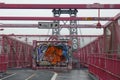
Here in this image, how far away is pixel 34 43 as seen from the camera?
128ft

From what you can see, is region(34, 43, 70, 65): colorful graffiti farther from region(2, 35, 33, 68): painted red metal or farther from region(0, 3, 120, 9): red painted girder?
region(0, 3, 120, 9): red painted girder

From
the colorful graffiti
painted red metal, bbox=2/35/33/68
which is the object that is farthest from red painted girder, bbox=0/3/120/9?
the colorful graffiti

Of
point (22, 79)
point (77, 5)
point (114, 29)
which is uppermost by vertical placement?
point (77, 5)

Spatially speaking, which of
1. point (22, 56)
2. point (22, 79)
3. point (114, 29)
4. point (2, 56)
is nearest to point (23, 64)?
point (22, 56)

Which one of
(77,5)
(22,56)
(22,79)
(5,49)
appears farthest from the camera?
(22,56)

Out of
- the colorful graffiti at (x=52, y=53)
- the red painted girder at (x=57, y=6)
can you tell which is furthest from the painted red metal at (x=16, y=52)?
the red painted girder at (x=57, y=6)

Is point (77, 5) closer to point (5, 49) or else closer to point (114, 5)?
point (114, 5)

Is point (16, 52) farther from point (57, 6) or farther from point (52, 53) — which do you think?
point (57, 6)

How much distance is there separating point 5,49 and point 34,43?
2.81 m

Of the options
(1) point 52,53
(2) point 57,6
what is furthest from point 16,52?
(2) point 57,6

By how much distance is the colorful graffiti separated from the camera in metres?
38.7

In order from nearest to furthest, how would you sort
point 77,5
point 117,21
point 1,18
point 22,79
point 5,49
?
point 117,21, point 77,5, point 22,79, point 1,18, point 5,49

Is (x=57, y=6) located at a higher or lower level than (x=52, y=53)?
higher

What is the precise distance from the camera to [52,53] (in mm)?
39250
